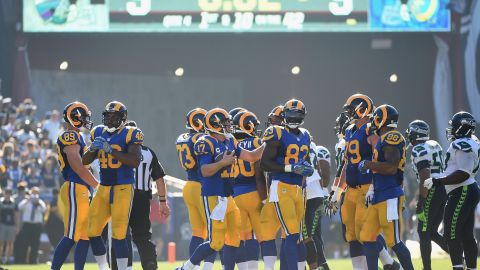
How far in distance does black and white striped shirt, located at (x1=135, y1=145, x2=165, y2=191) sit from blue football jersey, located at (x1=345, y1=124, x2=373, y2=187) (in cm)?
254

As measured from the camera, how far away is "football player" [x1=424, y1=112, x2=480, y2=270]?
13.7 meters

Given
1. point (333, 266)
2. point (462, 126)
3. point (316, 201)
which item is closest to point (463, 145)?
point (462, 126)

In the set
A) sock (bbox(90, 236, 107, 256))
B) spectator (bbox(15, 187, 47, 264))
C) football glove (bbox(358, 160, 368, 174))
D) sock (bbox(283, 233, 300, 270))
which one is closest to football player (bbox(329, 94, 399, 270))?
football glove (bbox(358, 160, 368, 174))

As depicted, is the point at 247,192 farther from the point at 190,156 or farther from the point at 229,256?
the point at 190,156

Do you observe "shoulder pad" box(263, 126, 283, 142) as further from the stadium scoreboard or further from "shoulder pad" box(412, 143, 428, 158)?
the stadium scoreboard

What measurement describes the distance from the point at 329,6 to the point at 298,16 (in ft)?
2.52

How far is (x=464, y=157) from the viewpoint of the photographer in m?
13.7

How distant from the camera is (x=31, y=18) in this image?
27.5 meters

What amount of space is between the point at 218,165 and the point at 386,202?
76.3 inches

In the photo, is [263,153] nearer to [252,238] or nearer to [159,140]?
[252,238]

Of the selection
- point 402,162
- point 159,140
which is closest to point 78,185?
point 402,162

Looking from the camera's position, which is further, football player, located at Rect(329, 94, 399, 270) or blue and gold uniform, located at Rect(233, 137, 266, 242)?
blue and gold uniform, located at Rect(233, 137, 266, 242)

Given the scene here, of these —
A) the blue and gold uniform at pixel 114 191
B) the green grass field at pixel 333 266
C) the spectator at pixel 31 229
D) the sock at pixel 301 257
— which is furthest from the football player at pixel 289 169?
the spectator at pixel 31 229

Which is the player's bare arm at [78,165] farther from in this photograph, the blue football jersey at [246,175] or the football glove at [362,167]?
the football glove at [362,167]
